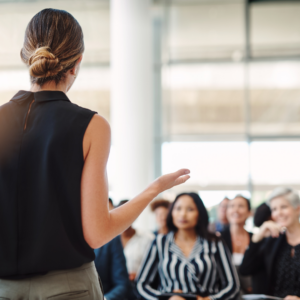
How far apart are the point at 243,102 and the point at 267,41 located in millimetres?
1206

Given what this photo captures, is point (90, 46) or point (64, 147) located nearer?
point (64, 147)

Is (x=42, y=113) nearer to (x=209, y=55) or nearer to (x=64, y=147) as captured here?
(x=64, y=147)

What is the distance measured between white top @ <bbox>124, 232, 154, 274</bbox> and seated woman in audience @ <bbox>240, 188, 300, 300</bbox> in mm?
1157

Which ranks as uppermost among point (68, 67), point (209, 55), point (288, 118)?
point (209, 55)

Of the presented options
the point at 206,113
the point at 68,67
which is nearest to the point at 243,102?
the point at 206,113

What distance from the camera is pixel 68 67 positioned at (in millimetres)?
940

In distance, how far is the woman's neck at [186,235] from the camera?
3.02 m

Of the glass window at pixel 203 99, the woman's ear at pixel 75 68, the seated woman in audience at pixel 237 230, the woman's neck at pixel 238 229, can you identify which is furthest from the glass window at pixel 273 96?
the woman's ear at pixel 75 68

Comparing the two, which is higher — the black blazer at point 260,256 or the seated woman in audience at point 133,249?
the black blazer at point 260,256

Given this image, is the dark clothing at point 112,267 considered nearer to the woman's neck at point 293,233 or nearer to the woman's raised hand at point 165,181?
the woman's neck at point 293,233

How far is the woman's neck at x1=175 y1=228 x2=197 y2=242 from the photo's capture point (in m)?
3.02

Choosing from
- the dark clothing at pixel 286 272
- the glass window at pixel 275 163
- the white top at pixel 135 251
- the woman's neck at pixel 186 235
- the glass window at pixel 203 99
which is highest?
the glass window at pixel 203 99

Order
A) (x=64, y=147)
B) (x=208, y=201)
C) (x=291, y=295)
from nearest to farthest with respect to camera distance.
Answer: (x=64, y=147) < (x=291, y=295) < (x=208, y=201)

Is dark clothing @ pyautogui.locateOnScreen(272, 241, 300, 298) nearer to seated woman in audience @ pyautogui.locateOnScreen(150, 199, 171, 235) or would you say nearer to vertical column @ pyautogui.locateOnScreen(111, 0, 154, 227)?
seated woman in audience @ pyautogui.locateOnScreen(150, 199, 171, 235)
